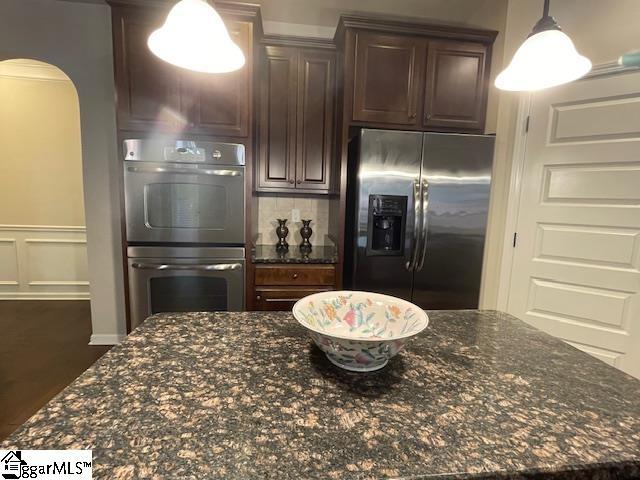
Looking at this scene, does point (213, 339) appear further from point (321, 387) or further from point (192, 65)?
point (192, 65)

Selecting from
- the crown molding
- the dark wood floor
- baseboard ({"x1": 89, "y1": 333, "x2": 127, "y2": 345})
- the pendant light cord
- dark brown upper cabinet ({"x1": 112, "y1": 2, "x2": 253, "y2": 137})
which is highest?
the crown molding

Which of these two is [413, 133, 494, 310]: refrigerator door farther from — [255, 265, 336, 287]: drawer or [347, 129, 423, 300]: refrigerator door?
[255, 265, 336, 287]: drawer

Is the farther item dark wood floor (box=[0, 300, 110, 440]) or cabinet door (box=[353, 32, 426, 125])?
cabinet door (box=[353, 32, 426, 125])

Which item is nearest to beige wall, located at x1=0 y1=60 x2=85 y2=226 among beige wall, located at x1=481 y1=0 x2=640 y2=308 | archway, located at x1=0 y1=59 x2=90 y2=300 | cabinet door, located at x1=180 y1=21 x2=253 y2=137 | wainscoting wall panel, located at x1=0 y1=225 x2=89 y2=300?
archway, located at x1=0 y1=59 x2=90 y2=300

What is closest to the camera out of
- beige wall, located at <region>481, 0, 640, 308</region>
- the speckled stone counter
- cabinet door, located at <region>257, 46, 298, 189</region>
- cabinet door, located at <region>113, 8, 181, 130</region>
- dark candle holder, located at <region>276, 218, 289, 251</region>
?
the speckled stone counter

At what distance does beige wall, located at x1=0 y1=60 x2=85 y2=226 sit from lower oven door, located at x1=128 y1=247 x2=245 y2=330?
237 centimetres

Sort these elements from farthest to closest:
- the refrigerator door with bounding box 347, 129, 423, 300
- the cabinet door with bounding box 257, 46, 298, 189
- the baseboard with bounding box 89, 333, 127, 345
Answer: the baseboard with bounding box 89, 333, 127, 345 → the cabinet door with bounding box 257, 46, 298, 189 → the refrigerator door with bounding box 347, 129, 423, 300

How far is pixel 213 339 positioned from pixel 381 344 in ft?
1.60

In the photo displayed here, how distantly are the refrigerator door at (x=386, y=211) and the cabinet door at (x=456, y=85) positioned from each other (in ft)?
1.15

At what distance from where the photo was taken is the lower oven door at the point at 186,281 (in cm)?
217

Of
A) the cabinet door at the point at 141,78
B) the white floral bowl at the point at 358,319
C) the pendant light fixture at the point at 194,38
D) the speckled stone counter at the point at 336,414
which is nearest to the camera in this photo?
the speckled stone counter at the point at 336,414

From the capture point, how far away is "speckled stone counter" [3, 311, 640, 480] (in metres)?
0.50

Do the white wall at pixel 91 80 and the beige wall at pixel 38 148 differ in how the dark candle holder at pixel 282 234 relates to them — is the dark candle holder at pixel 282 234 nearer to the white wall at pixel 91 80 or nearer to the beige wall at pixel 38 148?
the white wall at pixel 91 80

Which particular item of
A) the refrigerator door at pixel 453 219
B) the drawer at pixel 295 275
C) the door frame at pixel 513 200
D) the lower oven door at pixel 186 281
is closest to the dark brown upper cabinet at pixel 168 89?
the lower oven door at pixel 186 281
